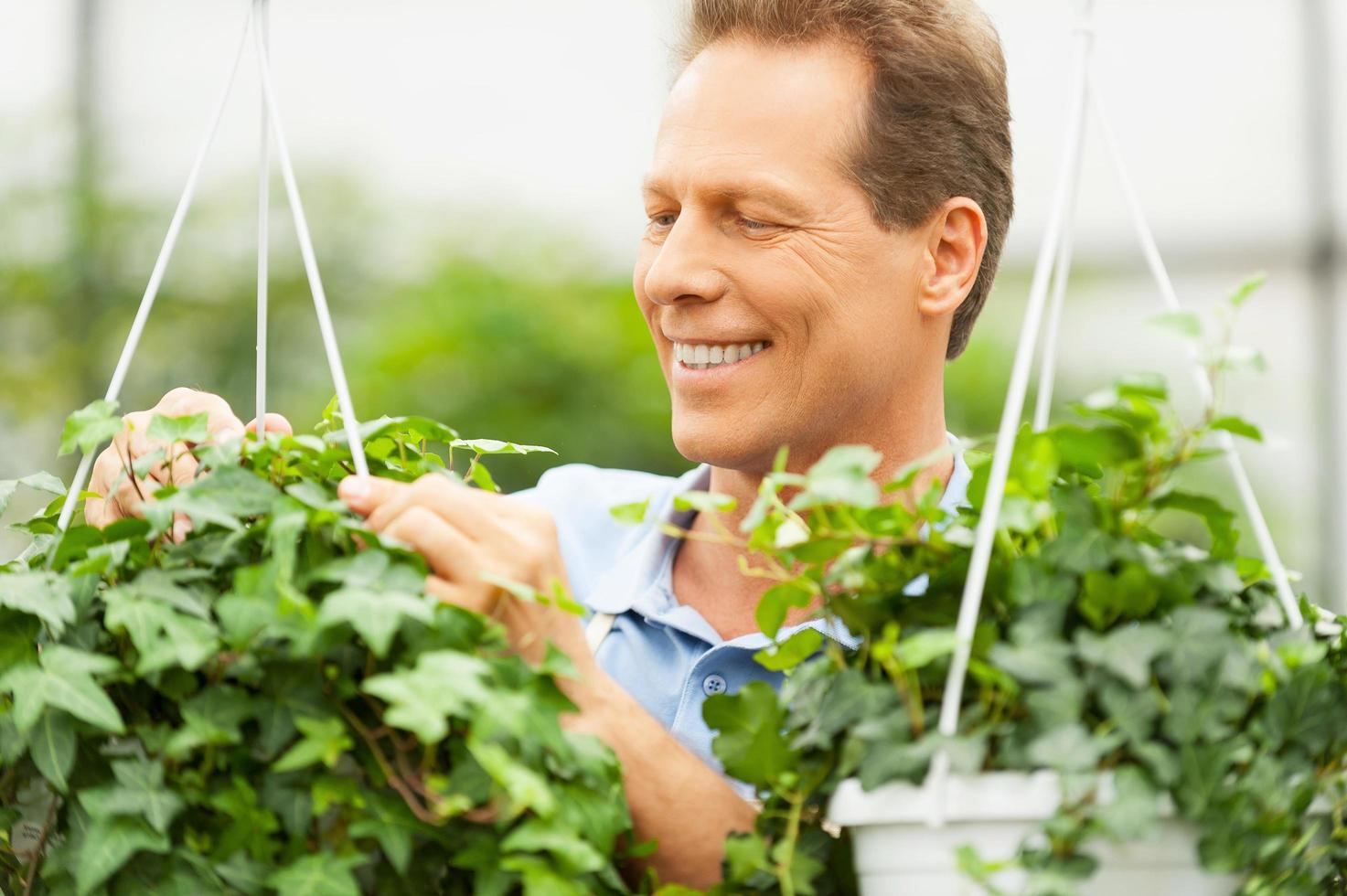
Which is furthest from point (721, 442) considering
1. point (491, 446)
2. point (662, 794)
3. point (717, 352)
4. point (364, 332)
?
point (364, 332)

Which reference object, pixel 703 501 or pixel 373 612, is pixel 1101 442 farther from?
pixel 373 612

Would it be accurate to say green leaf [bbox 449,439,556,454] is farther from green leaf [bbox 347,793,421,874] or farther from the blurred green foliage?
the blurred green foliage

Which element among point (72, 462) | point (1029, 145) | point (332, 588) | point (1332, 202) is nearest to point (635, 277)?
point (332, 588)

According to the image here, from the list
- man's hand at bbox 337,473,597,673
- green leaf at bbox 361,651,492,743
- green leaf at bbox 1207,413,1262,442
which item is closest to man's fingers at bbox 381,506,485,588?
man's hand at bbox 337,473,597,673

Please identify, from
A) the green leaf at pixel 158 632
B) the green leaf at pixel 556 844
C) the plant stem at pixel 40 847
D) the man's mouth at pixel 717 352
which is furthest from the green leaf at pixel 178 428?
the man's mouth at pixel 717 352

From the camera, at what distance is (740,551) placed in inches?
58.1

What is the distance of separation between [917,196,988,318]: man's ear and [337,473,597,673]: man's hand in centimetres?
63

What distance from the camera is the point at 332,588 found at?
Result: 844 millimetres

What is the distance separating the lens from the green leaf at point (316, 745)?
74 cm

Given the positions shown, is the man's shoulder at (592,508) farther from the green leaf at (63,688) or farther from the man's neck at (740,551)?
the green leaf at (63,688)

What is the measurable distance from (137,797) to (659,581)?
704 millimetres

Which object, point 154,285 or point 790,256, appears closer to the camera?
point 154,285

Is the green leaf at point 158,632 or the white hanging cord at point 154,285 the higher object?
the white hanging cord at point 154,285

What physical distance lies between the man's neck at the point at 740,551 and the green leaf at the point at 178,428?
2.05 feet
